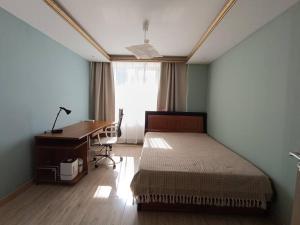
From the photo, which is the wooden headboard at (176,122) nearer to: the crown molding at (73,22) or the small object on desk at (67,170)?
the crown molding at (73,22)

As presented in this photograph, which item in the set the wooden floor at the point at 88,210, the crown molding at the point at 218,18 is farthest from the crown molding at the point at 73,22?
the wooden floor at the point at 88,210

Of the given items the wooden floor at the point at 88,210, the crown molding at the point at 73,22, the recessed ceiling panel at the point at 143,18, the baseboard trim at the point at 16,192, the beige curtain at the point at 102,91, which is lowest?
the wooden floor at the point at 88,210

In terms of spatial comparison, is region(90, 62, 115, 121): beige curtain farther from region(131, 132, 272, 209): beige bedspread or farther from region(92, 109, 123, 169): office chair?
region(131, 132, 272, 209): beige bedspread

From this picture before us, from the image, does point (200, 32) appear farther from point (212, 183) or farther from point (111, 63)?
point (111, 63)

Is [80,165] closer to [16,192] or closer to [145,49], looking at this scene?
[16,192]

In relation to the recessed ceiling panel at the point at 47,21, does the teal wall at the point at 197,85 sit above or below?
below

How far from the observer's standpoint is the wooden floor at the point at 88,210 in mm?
2070

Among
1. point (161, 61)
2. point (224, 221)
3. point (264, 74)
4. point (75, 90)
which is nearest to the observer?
point (224, 221)

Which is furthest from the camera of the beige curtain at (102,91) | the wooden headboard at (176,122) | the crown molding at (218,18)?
the beige curtain at (102,91)

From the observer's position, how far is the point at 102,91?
5211 millimetres

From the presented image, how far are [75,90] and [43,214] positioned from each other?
2.77 metres

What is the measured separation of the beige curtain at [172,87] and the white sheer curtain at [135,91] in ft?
0.51

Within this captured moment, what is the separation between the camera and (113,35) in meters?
3.37

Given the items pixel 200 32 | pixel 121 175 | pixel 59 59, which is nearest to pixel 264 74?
pixel 200 32
